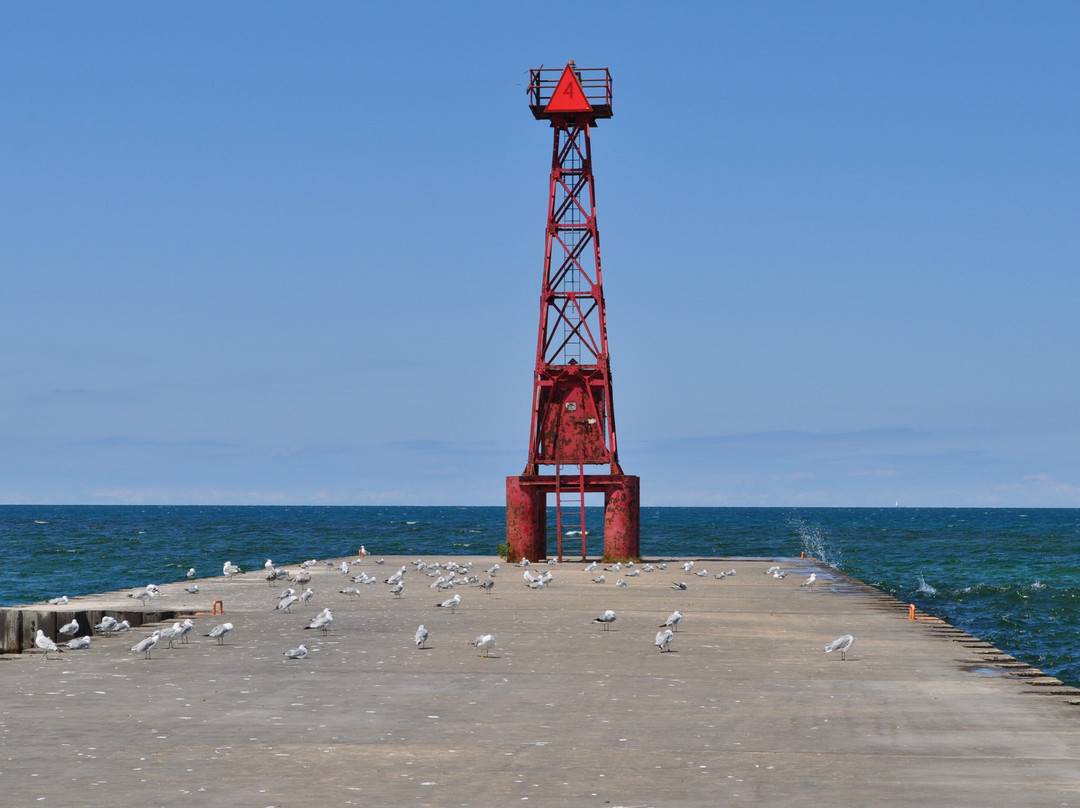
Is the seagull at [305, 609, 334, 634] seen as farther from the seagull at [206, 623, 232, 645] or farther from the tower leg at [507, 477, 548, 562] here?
the tower leg at [507, 477, 548, 562]

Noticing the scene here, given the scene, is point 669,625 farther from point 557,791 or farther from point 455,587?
point 557,791

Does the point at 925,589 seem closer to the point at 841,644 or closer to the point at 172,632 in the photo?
the point at 841,644

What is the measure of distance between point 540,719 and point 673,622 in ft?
35.7

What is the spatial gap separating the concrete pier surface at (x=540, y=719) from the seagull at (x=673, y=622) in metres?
0.35

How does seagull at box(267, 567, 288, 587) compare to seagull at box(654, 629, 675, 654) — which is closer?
seagull at box(654, 629, 675, 654)

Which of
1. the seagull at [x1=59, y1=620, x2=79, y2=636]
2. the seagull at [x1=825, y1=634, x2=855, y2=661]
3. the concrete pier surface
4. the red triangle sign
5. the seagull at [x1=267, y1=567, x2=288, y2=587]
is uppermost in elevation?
the red triangle sign

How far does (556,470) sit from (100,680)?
111ft

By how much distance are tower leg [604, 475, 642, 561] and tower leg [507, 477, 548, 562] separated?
261 centimetres

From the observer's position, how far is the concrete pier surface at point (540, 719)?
13.5 metres

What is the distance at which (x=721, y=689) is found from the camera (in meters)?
20.0

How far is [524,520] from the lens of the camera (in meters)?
53.8

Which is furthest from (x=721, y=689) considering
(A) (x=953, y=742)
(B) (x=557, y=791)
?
(B) (x=557, y=791)

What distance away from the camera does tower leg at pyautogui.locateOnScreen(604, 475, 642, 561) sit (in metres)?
53.8

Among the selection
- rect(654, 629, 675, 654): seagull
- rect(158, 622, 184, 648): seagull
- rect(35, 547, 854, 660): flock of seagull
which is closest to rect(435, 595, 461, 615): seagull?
rect(35, 547, 854, 660): flock of seagull
